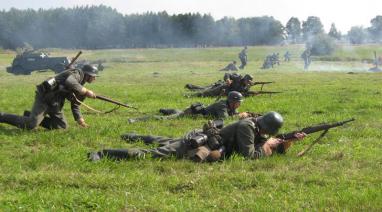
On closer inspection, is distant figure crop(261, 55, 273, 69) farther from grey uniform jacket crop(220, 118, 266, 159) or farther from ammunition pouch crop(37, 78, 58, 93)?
grey uniform jacket crop(220, 118, 266, 159)

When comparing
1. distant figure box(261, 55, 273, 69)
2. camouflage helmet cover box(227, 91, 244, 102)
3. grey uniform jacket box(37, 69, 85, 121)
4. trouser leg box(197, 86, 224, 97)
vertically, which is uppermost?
grey uniform jacket box(37, 69, 85, 121)

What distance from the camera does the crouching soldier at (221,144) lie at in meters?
8.64

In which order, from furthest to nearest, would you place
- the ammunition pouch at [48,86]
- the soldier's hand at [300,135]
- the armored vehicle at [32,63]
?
the armored vehicle at [32,63] < the ammunition pouch at [48,86] < the soldier's hand at [300,135]

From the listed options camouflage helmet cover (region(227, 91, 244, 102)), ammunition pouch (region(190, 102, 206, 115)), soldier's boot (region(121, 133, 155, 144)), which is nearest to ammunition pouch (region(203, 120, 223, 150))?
soldier's boot (region(121, 133, 155, 144))

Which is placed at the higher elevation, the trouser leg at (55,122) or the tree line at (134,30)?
the tree line at (134,30)

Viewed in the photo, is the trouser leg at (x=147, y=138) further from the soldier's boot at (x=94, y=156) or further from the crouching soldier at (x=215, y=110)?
the crouching soldier at (x=215, y=110)

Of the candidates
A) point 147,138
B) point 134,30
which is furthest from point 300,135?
point 134,30

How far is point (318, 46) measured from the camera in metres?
71.4

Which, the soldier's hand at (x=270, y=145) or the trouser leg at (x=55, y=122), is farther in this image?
the trouser leg at (x=55, y=122)

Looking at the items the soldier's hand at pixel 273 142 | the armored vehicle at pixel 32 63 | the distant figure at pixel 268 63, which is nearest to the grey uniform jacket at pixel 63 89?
the soldier's hand at pixel 273 142

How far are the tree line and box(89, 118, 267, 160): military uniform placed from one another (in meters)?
88.2

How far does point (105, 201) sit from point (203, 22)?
98.8 metres

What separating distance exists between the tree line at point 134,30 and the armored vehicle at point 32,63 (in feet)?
180

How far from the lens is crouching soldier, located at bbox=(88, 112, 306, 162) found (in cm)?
864
